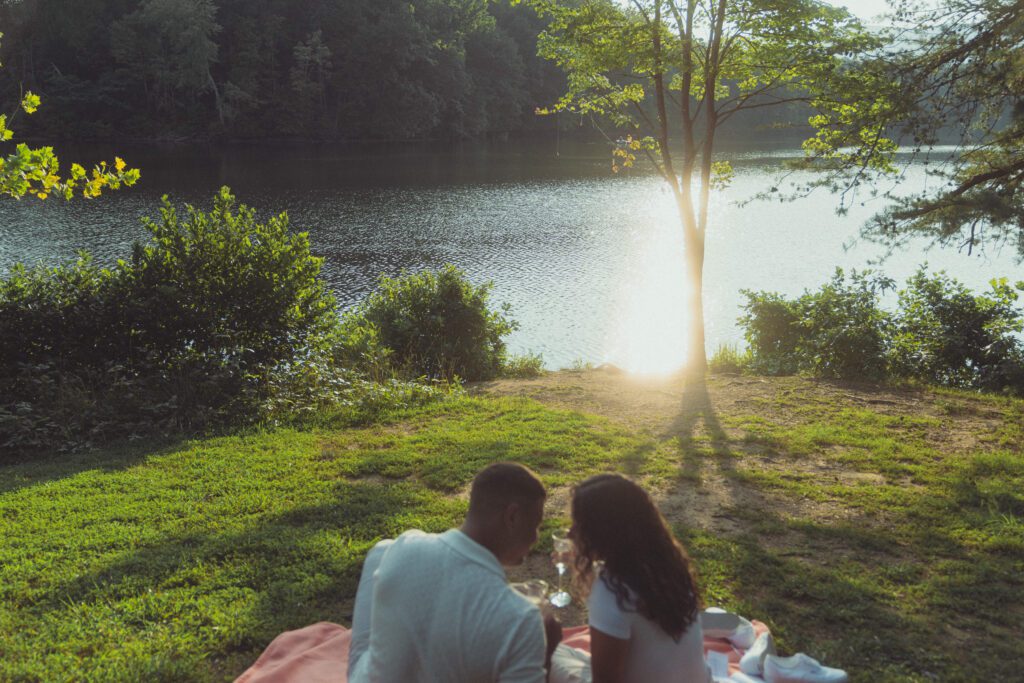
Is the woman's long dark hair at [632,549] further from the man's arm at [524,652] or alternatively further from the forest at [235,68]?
the forest at [235,68]

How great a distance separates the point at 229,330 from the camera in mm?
10008

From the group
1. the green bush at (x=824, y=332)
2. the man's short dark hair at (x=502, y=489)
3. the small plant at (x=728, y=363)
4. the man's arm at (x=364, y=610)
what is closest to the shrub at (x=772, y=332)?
the green bush at (x=824, y=332)

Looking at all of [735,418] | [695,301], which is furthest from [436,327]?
[735,418]

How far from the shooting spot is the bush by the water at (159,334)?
903 centimetres

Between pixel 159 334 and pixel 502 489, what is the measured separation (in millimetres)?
8301

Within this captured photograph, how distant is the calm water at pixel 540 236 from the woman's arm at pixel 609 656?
1611cm

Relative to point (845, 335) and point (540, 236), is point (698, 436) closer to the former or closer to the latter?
point (845, 335)

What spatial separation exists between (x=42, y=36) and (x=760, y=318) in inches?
2473

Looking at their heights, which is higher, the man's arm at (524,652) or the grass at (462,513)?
the man's arm at (524,652)

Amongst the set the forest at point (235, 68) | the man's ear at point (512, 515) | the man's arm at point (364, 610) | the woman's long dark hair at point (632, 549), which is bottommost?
the man's arm at point (364, 610)

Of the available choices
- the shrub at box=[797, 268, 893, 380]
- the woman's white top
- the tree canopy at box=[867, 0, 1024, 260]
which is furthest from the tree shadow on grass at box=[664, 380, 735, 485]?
the woman's white top

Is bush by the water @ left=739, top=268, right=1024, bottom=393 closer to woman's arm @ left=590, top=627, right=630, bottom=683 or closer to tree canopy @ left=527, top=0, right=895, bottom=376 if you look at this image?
tree canopy @ left=527, top=0, right=895, bottom=376

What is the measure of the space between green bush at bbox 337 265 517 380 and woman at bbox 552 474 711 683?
33.7 ft

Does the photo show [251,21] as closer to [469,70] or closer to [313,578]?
[469,70]
